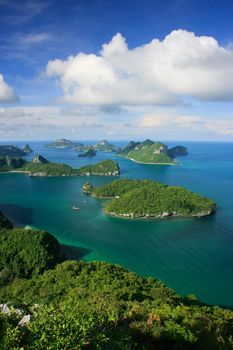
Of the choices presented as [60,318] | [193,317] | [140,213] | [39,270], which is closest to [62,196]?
[140,213]

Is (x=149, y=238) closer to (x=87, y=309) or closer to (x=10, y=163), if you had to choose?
(x=87, y=309)

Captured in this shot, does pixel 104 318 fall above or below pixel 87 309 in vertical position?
above

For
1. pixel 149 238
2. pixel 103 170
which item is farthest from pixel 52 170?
pixel 149 238

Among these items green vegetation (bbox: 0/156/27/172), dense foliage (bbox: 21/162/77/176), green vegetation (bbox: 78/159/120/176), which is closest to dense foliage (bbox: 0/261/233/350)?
green vegetation (bbox: 78/159/120/176)

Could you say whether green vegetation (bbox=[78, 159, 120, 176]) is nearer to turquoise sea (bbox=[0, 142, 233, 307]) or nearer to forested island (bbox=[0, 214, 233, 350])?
turquoise sea (bbox=[0, 142, 233, 307])

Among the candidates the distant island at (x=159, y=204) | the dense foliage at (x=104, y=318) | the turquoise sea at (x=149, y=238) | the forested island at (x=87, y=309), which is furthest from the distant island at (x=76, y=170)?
the dense foliage at (x=104, y=318)

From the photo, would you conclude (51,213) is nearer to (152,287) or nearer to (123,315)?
(152,287)
